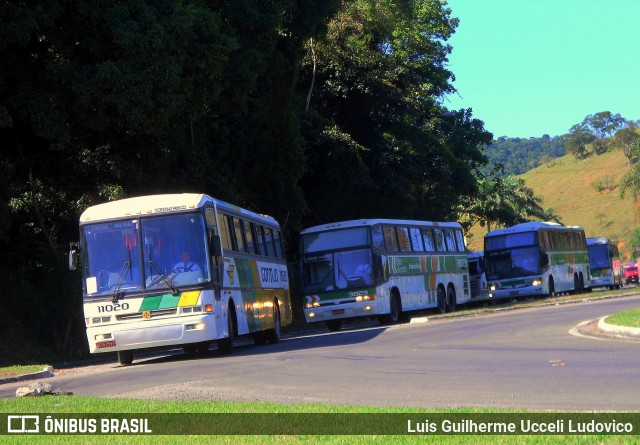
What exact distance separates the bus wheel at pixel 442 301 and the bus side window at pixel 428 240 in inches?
63.4

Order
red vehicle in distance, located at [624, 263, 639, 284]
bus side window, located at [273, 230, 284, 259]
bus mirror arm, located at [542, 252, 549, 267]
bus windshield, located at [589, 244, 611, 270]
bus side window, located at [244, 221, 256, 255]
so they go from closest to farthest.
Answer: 1. bus side window, located at [244, 221, 256, 255]
2. bus side window, located at [273, 230, 284, 259]
3. bus mirror arm, located at [542, 252, 549, 267]
4. bus windshield, located at [589, 244, 611, 270]
5. red vehicle in distance, located at [624, 263, 639, 284]

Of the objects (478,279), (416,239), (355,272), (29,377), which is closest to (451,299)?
(416,239)

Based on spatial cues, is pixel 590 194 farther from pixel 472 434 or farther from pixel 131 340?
pixel 472 434

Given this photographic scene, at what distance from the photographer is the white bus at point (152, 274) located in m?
21.4

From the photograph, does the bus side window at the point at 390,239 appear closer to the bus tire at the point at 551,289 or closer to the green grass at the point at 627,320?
the green grass at the point at 627,320

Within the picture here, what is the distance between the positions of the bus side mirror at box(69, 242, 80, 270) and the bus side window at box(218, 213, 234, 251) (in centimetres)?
308

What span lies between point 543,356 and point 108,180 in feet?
48.2

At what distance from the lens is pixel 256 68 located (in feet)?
89.7

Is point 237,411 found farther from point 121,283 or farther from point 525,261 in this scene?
point 525,261

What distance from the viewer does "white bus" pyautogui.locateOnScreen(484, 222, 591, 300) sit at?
4944 centimetres

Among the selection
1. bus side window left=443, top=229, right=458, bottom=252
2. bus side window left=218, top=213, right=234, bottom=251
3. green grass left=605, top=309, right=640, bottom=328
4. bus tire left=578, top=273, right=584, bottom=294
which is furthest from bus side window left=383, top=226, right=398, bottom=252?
bus tire left=578, top=273, right=584, bottom=294

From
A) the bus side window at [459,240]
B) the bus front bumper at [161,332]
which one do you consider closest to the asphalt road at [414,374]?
the bus front bumper at [161,332]

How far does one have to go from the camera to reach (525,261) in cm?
4981

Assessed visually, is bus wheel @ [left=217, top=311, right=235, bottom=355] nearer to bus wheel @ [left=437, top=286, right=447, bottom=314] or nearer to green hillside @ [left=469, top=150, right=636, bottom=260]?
bus wheel @ [left=437, top=286, right=447, bottom=314]
